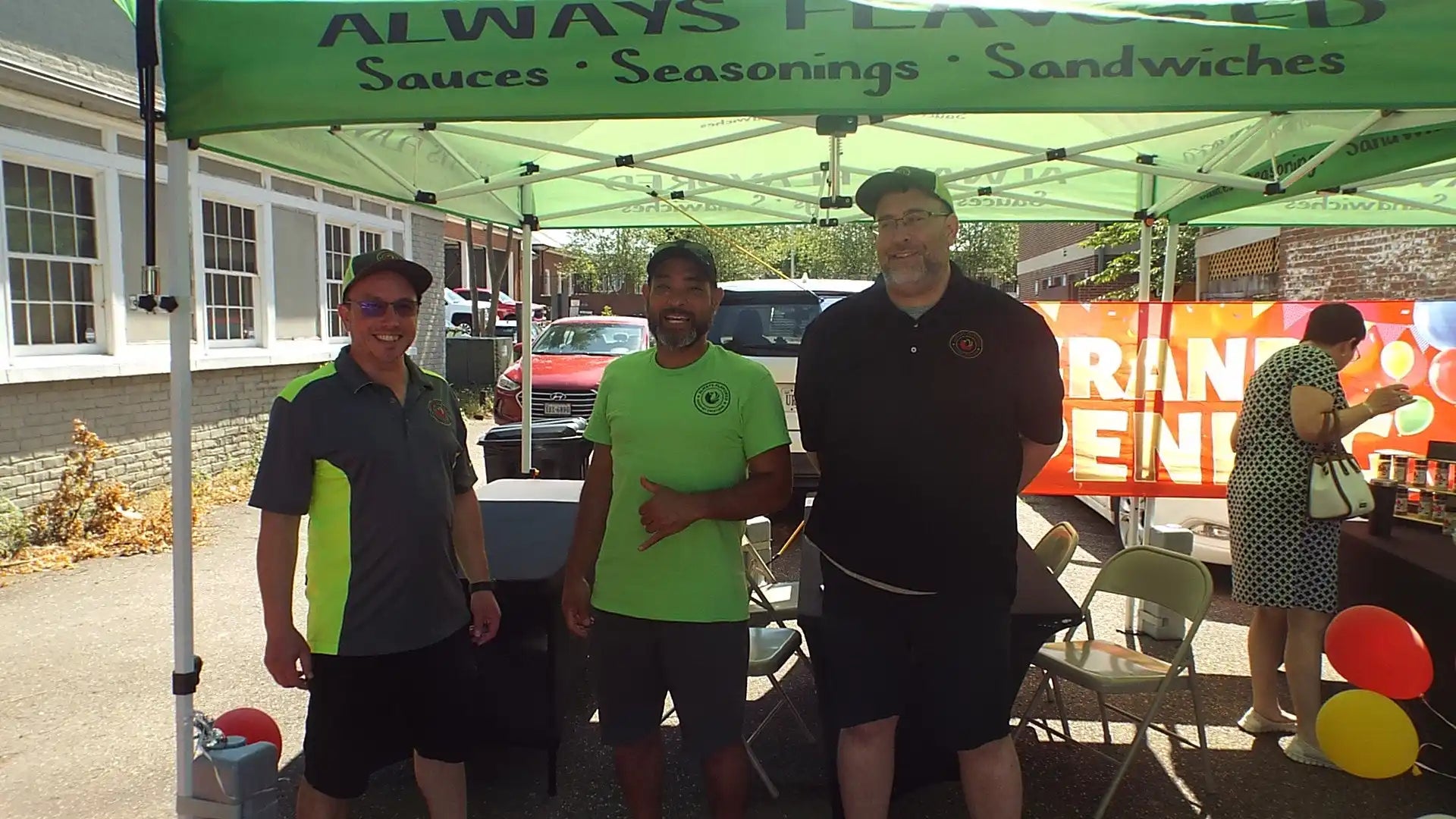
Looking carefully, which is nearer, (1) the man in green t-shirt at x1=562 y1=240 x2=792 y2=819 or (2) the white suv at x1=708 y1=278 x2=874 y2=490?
(1) the man in green t-shirt at x1=562 y1=240 x2=792 y2=819

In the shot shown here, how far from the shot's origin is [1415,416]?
18.0 ft

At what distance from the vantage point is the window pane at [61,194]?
7.30m

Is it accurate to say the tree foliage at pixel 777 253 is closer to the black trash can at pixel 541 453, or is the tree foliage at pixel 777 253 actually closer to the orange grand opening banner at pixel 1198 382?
the black trash can at pixel 541 453

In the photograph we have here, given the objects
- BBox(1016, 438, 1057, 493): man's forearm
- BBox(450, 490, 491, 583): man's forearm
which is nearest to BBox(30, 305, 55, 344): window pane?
BBox(450, 490, 491, 583): man's forearm

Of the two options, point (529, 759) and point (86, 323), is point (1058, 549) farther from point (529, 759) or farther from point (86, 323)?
point (86, 323)

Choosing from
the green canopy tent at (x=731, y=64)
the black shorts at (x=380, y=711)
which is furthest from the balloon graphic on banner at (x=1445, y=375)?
the black shorts at (x=380, y=711)

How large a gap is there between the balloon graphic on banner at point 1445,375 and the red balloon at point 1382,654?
2482mm

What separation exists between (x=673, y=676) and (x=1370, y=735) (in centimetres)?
256

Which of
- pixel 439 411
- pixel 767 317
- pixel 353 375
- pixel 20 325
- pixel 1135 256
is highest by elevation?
pixel 1135 256

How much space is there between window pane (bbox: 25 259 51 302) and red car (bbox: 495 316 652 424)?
3.73m

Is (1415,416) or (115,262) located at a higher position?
(115,262)

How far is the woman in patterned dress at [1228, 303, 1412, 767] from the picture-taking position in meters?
3.55

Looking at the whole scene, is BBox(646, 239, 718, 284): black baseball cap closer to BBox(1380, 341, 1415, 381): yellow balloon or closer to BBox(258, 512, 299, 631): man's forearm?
BBox(258, 512, 299, 631): man's forearm

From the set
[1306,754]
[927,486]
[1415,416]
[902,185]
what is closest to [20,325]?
[902,185]
